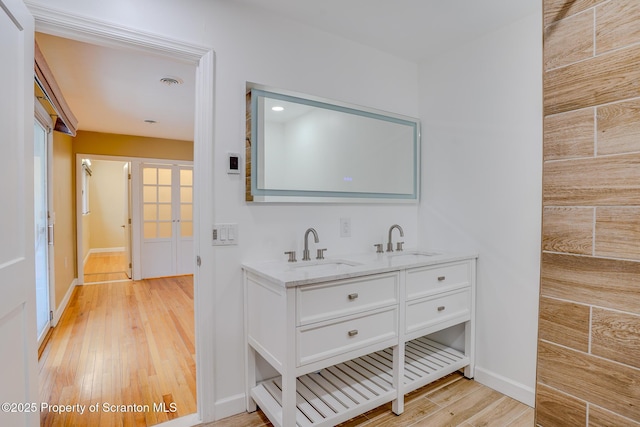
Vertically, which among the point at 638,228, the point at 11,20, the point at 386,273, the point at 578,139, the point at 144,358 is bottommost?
the point at 144,358

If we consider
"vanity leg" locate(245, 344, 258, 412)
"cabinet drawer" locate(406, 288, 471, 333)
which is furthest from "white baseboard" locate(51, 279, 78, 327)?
"cabinet drawer" locate(406, 288, 471, 333)

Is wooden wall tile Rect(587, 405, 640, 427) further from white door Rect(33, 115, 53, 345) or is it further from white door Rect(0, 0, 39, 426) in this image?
white door Rect(33, 115, 53, 345)

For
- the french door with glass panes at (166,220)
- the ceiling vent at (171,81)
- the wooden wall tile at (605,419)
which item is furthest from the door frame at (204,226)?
the french door with glass panes at (166,220)

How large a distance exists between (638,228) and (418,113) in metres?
1.99

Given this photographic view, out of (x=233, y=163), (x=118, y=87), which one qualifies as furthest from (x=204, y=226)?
(x=118, y=87)

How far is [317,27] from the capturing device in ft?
7.18

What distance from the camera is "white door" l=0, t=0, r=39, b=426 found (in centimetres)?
118

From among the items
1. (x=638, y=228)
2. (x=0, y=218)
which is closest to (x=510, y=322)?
(x=638, y=228)

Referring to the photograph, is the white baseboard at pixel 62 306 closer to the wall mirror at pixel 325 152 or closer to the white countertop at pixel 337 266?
the white countertop at pixel 337 266

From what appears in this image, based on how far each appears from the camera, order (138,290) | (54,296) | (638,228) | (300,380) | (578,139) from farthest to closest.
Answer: (138,290)
(54,296)
(300,380)
(578,139)
(638,228)

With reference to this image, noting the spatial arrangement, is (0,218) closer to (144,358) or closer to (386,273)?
(386,273)

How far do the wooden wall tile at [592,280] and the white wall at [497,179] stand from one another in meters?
0.99

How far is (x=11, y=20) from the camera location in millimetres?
1226

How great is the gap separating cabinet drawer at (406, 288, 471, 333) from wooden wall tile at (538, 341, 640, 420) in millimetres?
840
